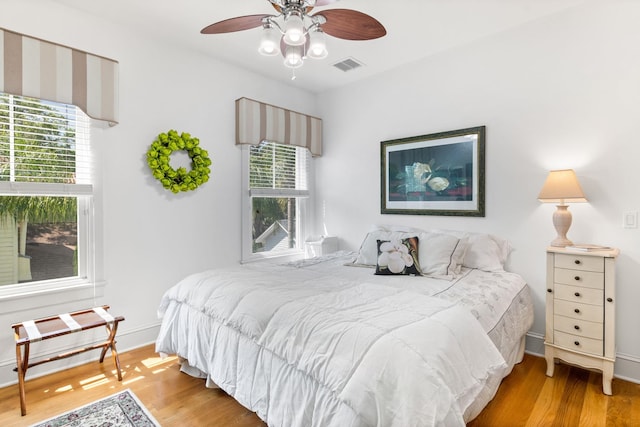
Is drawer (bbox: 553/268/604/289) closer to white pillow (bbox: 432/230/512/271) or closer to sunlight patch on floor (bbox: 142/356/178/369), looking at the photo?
white pillow (bbox: 432/230/512/271)

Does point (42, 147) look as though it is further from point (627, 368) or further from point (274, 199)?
point (627, 368)

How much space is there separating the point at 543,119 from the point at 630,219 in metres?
0.94

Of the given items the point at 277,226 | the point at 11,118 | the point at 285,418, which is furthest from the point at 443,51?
the point at 11,118

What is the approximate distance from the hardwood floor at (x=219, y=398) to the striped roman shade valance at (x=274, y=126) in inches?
89.9

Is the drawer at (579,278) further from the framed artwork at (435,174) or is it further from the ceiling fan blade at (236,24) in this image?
the ceiling fan blade at (236,24)

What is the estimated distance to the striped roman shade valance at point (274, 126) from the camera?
3570 millimetres

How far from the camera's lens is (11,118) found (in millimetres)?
2357

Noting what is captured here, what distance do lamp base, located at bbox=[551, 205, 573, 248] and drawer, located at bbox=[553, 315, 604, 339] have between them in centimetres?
51

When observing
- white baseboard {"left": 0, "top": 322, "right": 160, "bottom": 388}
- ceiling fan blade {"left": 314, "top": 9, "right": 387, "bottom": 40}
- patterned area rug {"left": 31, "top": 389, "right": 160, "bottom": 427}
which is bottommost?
patterned area rug {"left": 31, "top": 389, "right": 160, "bottom": 427}

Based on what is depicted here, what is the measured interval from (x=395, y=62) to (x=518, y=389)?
3029 millimetres

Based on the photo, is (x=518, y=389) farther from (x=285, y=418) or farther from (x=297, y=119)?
(x=297, y=119)

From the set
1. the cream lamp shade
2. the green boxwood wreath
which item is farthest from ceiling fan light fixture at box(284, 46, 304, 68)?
the cream lamp shade

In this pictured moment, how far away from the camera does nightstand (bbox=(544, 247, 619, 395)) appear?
7.10 ft

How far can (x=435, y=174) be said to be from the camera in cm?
→ 332
